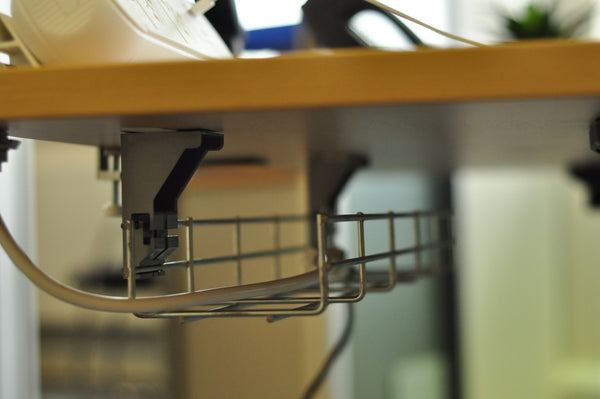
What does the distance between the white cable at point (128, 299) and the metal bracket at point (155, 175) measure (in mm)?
32

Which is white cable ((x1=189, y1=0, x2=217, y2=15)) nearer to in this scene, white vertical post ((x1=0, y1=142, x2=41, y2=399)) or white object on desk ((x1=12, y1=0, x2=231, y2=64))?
white object on desk ((x1=12, y1=0, x2=231, y2=64))

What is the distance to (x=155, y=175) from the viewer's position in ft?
1.36

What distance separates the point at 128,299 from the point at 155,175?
0.27ft

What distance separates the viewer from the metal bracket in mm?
408

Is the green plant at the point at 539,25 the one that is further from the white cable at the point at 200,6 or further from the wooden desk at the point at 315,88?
the wooden desk at the point at 315,88

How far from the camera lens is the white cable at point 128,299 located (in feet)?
1.29

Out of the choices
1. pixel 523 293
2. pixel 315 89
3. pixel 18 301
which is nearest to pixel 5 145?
pixel 315 89

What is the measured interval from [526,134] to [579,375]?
186 cm

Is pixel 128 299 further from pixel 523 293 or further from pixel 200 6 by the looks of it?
pixel 523 293

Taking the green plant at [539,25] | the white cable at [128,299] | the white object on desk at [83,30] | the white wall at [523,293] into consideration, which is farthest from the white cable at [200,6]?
the white wall at [523,293]

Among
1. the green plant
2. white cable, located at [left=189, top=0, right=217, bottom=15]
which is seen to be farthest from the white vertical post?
the green plant

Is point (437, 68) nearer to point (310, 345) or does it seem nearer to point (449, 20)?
point (310, 345)

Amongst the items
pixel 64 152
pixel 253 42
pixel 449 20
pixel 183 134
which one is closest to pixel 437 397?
pixel 449 20

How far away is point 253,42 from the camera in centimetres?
89
